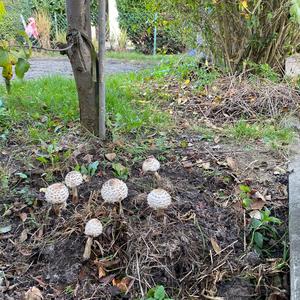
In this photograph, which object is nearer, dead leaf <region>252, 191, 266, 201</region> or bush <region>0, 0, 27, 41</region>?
dead leaf <region>252, 191, 266, 201</region>

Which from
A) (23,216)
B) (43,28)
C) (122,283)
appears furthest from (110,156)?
(43,28)

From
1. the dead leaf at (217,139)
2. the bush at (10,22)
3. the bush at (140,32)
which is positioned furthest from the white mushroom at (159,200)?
the bush at (140,32)

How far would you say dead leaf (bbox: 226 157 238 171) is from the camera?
99.9 inches

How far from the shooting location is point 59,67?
7371 millimetres

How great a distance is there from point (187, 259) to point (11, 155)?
4.76ft

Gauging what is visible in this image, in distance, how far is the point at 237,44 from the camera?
15.9 feet

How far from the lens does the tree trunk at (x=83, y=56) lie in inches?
104

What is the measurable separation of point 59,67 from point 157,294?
6.28 metres

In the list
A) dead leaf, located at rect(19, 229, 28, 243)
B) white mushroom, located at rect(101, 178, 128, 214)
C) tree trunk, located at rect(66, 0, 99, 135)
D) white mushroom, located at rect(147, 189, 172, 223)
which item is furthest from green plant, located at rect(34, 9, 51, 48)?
white mushroom, located at rect(147, 189, 172, 223)

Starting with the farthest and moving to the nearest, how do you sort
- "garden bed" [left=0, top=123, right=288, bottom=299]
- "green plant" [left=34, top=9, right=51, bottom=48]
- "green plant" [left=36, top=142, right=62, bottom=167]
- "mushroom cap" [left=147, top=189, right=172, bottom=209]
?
1. "green plant" [left=34, top=9, right=51, bottom=48]
2. "green plant" [left=36, top=142, right=62, bottom=167]
3. "mushroom cap" [left=147, top=189, right=172, bottom=209]
4. "garden bed" [left=0, top=123, right=288, bottom=299]

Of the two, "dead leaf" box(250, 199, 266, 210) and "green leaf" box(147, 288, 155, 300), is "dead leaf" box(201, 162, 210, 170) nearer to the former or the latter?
"dead leaf" box(250, 199, 266, 210)

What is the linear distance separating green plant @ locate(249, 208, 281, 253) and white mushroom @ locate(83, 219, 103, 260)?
2.25 feet

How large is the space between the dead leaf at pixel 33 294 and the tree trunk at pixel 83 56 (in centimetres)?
146

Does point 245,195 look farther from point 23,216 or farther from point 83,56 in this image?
point 83,56
